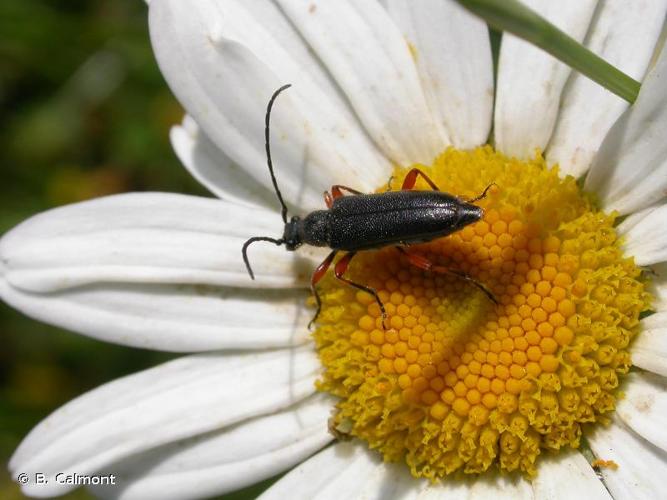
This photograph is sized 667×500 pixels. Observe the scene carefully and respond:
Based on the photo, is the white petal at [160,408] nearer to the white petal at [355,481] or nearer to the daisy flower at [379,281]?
the daisy flower at [379,281]

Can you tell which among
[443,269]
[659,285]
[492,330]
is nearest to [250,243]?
[443,269]

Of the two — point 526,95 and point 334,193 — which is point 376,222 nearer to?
point 334,193

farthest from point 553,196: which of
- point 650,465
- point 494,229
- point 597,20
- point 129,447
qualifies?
point 129,447

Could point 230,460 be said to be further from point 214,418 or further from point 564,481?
point 564,481

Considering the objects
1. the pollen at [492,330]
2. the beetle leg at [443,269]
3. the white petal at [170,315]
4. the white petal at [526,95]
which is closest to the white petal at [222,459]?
the pollen at [492,330]

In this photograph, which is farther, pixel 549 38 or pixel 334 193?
pixel 334 193
